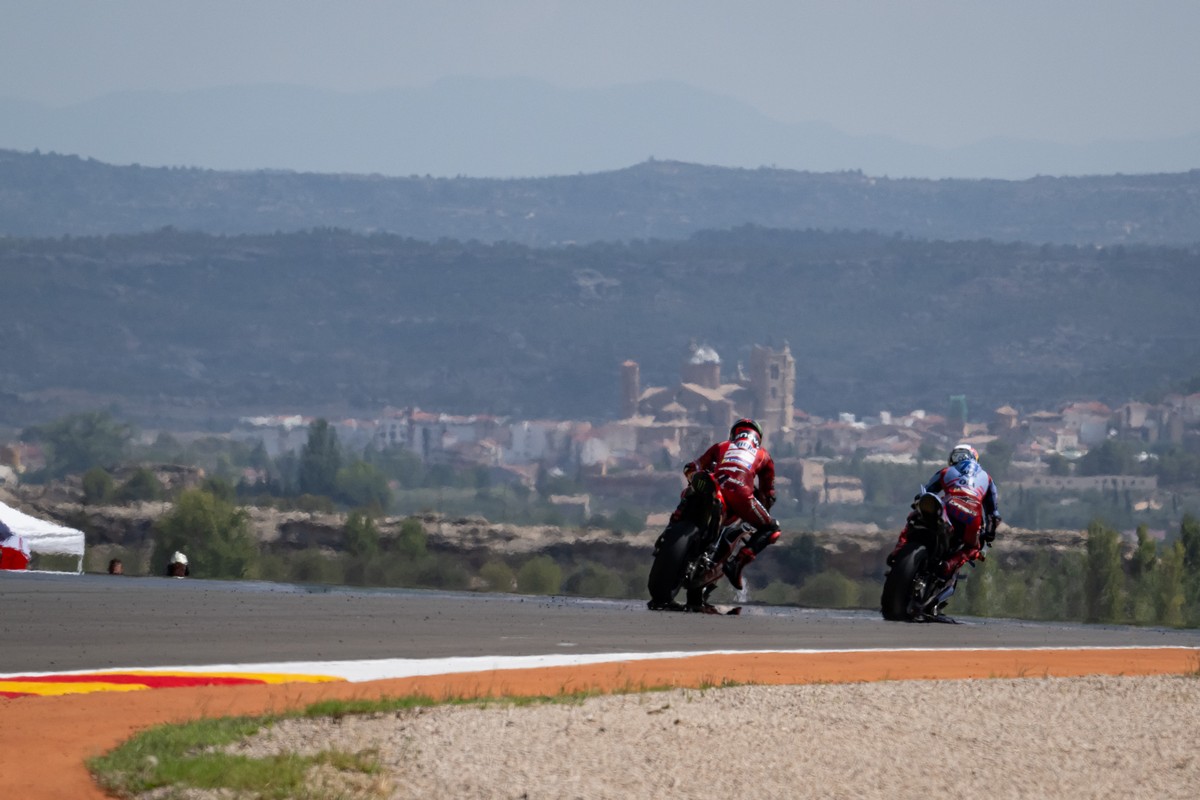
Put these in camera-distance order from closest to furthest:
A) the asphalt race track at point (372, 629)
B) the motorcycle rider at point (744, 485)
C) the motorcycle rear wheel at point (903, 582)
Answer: the asphalt race track at point (372, 629)
the motorcycle rider at point (744, 485)
the motorcycle rear wheel at point (903, 582)

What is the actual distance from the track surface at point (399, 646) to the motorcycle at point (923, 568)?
0.39 meters

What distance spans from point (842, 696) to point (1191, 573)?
70069mm

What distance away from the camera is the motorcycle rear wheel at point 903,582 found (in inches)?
774

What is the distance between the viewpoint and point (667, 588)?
63.9 ft

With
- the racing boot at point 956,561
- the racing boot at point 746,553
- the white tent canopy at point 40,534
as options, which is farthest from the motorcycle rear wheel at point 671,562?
the white tent canopy at point 40,534

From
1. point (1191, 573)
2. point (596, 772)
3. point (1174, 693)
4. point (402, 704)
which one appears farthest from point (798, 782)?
point (1191, 573)

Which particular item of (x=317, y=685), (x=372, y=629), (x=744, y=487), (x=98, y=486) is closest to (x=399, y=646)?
(x=372, y=629)

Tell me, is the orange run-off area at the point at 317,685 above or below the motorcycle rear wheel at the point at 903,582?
below

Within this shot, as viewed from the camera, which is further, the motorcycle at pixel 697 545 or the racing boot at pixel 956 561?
the racing boot at pixel 956 561

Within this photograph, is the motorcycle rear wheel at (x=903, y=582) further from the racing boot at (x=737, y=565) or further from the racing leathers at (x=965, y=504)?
the racing boot at (x=737, y=565)

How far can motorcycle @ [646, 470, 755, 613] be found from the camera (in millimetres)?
19016

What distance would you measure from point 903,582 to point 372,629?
541 cm

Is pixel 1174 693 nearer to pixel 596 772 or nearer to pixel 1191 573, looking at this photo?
pixel 596 772

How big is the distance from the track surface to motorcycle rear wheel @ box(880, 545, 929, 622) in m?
0.32
